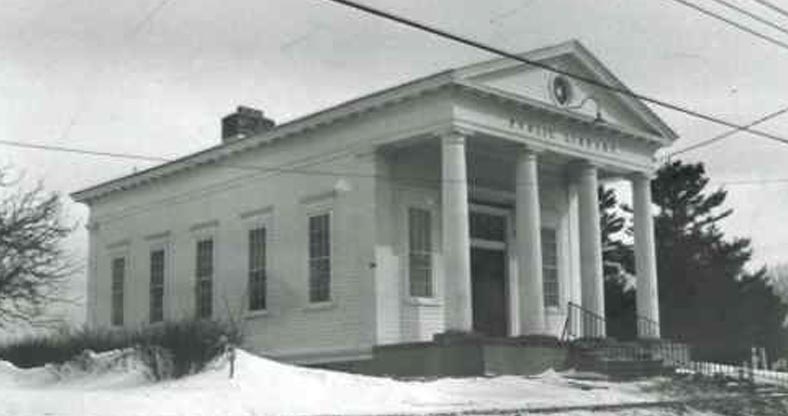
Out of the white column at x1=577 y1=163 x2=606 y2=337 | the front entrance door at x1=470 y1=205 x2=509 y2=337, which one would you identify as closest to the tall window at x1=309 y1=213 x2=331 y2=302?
the front entrance door at x1=470 y1=205 x2=509 y2=337

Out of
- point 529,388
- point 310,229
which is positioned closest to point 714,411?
point 529,388

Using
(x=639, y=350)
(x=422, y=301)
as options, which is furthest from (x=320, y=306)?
(x=639, y=350)

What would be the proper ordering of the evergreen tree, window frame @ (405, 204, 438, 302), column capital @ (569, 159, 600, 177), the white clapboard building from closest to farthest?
1. the white clapboard building
2. window frame @ (405, 204, 438, 302)
3. column capital @ (569, 159, 600, 177)
4. the evergreen tree

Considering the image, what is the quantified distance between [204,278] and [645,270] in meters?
11.8

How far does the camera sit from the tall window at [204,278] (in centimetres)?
3177

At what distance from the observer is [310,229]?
92.2ft

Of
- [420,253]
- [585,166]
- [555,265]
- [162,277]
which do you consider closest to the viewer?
[420,253]

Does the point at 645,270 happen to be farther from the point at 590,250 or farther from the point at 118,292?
the point at 118,292

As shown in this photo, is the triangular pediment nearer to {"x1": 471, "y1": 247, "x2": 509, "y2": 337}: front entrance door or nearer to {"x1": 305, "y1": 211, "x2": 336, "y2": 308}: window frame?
{"x1": 471, "y1": 247, "x2": 509, "y2": 337}: front entrance door

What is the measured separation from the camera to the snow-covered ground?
15297 millimetres

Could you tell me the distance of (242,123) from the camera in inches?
1323

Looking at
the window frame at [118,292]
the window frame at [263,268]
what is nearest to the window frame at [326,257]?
the window frame at [263,268]

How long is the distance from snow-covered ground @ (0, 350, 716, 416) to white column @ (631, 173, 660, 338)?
6816 mm

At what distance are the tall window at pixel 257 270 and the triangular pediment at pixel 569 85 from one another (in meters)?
7.79
